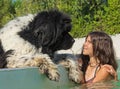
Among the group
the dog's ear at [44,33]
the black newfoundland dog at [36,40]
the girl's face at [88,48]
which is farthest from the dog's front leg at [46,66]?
the girl's face at [88,48]

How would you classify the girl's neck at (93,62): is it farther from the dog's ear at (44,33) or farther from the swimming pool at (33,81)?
the dog's ear at (44,33)

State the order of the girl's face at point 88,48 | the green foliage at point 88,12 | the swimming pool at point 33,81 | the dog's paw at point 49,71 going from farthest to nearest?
1. the green foliage at point 88,12
2. the girl's face at point 88,48
3. the dog's paw at point 49,71
4. the swimming pool at point 33,81

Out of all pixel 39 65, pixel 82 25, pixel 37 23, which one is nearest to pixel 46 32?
pixel 37 23

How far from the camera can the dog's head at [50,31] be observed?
4523 mm

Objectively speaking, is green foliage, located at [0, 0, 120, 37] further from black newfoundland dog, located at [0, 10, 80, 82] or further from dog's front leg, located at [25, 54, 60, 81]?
dog's front leg, located at [25, 54, 60, 81]

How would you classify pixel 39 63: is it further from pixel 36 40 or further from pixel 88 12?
pixel 88 12

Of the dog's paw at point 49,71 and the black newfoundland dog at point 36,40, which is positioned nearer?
the dog's paw at point 49,71

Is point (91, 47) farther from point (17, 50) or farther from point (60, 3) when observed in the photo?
point (60, 3)

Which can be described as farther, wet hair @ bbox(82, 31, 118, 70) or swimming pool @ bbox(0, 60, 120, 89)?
wet hair @ bbox(82, 31, 118, 70)

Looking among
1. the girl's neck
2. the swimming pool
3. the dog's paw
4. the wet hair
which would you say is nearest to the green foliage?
the girl's neck

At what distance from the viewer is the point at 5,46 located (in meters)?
4.46

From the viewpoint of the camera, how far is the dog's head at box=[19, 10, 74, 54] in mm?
4523

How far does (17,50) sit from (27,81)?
1.99 ft

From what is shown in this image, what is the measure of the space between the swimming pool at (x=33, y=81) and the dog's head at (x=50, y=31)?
37 cm
